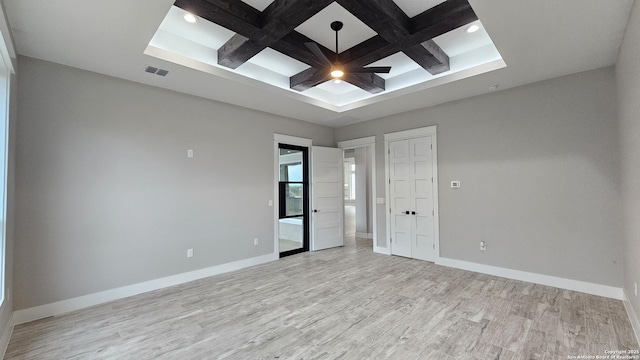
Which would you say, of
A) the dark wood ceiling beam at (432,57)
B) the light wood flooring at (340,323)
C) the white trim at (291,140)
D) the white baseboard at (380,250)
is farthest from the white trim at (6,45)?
the white baseboard at (380,250)

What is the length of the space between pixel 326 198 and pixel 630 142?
4557 millimetres

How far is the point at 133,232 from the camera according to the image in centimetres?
362

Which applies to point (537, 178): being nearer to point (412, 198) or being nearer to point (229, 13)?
point (412, 198)

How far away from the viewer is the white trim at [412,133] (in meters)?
4.87

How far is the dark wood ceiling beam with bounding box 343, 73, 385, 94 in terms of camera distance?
12.9 feet

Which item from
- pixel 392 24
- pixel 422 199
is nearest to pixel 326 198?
pixel 422 199

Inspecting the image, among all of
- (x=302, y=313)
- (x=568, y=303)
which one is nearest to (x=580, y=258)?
(x=568, y=303)

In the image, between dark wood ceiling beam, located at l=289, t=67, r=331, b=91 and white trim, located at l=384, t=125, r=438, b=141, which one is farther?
white trim, located at l=384, t=125, r=438, b=141

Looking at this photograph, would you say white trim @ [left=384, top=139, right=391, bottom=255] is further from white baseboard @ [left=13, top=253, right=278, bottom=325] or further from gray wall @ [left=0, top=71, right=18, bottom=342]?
gray wall @ [left=0, top=71, right=18, bottom=342]

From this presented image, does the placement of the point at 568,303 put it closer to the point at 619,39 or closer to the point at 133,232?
the point at 619,39

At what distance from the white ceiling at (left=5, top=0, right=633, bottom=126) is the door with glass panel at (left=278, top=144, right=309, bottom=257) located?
1297 mm

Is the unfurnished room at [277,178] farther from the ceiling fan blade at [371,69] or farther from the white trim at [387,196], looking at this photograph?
the white trim at [387,196]

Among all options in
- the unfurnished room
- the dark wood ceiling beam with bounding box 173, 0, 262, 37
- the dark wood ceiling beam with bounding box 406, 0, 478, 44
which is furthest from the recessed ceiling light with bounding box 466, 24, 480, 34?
the dark wood ceiling beam with bounding box 173, 0, 262, 37

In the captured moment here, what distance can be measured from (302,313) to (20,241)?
10.2ft
